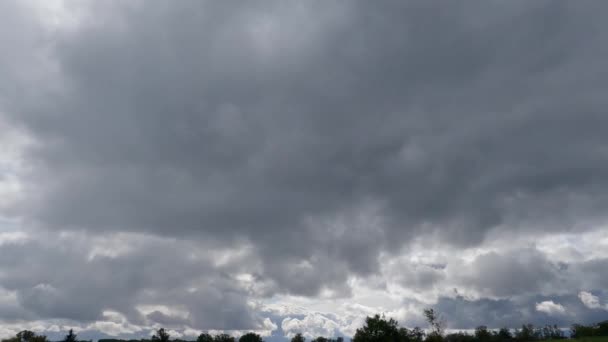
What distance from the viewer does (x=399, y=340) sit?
129875 millimetres

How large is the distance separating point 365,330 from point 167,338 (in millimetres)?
92974

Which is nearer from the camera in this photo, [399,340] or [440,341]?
[440,341]

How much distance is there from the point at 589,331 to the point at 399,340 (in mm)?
101820

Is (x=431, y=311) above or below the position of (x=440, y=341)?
above

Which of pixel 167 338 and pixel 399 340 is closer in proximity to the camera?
pixel 399 340

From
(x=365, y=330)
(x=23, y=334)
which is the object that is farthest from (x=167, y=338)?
(x=365, y=330)

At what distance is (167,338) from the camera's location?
7072 inches

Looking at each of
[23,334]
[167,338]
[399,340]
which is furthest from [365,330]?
[23,334]

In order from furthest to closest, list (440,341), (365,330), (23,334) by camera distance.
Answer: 1. (23,334)
2. (365,330)
3. (440,341)

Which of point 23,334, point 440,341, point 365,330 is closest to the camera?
point 440,341

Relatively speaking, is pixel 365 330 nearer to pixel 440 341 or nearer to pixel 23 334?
pixel 440 341

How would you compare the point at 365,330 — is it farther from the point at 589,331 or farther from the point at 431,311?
the point at 589,331

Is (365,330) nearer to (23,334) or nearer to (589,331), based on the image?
(589,331)

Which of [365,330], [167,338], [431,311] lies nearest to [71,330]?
[167,338]
